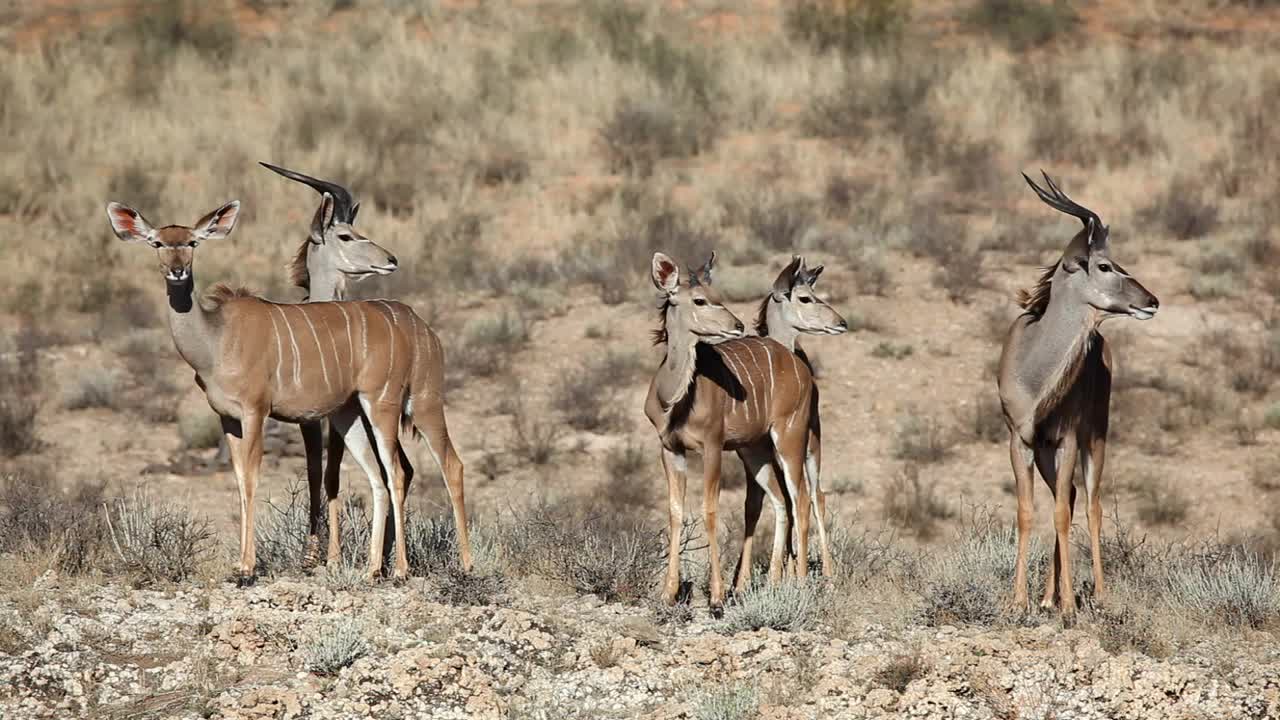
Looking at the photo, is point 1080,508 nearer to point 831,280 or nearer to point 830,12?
point 831,280

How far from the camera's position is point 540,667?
9023 millimetres

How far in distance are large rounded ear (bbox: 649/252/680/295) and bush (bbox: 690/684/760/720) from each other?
270 centimetres

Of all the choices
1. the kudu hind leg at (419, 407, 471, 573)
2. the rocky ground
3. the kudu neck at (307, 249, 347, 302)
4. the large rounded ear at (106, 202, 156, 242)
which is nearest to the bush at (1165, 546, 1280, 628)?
the rocky ground

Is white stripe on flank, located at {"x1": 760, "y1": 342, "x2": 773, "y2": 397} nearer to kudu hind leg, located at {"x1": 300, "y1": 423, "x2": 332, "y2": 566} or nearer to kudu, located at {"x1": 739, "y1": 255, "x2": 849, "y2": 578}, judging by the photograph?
kudu, located at {"x1": 739, "y1": 255, "x2": 849, "y2": 578}

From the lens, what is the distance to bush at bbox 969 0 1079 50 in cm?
3059

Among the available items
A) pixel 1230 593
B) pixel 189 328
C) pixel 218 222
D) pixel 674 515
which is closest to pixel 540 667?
pixel 674 515

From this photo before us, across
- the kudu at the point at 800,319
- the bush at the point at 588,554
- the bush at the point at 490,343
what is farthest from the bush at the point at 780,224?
the bush at the point at 588,554

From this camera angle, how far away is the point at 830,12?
3033 centimetres

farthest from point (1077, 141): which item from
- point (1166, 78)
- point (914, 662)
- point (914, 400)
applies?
point (914, 662)

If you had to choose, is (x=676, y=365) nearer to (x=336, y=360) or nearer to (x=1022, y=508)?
(x=336, y=360)

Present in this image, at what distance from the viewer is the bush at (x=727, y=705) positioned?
27.1ft

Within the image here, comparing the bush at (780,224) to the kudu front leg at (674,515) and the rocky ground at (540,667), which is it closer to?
the kudu front leg at (674,515)

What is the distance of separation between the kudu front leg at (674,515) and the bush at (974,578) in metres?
1.52

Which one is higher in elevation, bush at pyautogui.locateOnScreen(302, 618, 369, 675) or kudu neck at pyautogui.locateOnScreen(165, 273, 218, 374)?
kudu neck at pyautogui.locateOnScreen(165, 273, 218, 374)
